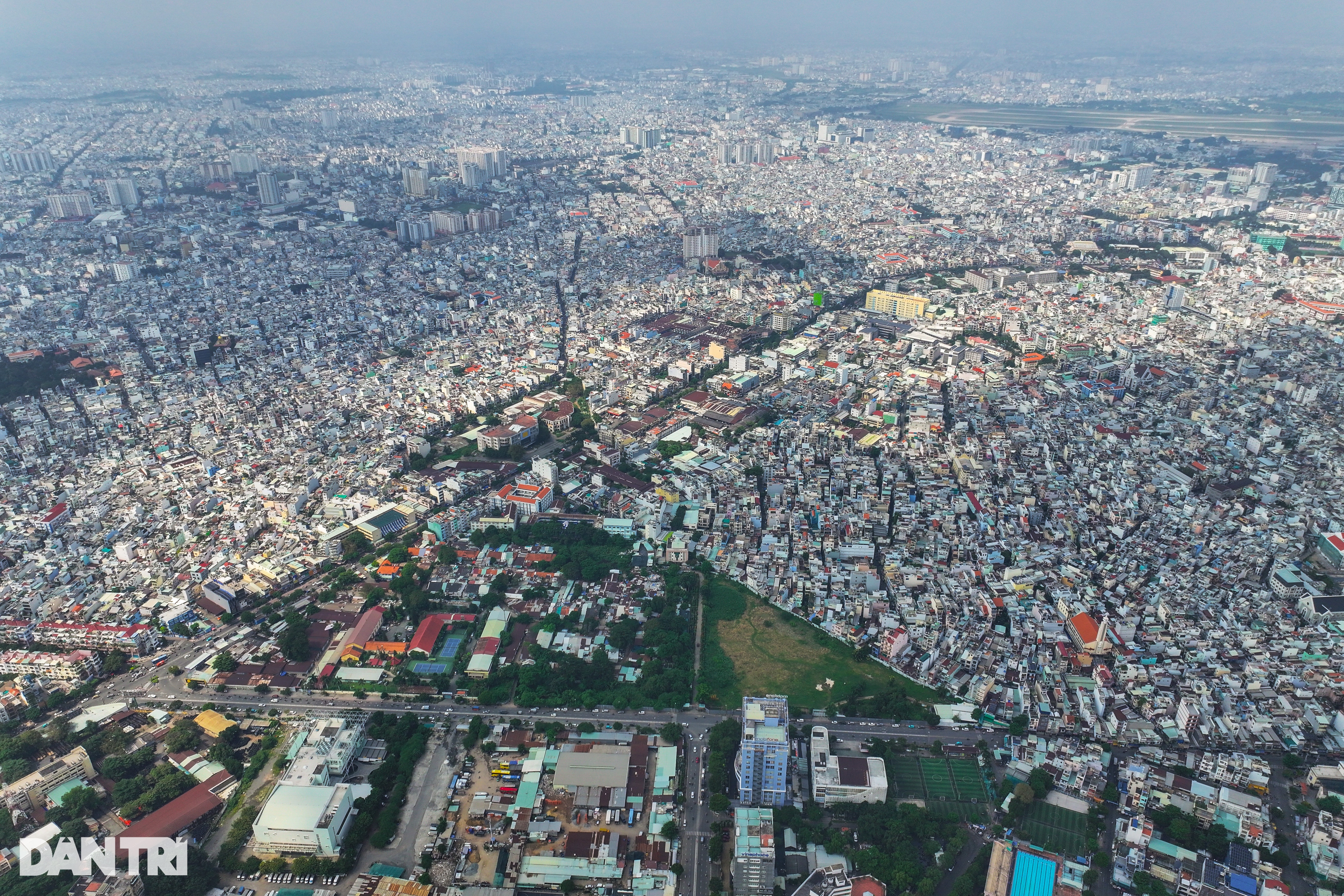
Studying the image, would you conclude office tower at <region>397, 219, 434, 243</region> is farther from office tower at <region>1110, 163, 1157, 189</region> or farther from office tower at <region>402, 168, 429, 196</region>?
office tower at <region>1110, 163, 1157, 189</region>

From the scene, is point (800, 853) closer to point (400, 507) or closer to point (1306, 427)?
point (400, 507)

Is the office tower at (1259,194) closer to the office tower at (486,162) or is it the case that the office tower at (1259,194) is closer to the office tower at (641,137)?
the office tower at (641,137)

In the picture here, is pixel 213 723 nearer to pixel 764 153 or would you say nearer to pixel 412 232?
pixel 412 232

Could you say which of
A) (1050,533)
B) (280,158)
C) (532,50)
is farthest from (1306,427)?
(532,50)

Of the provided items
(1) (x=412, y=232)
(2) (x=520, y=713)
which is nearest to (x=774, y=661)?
(2) (x=520, y=713)

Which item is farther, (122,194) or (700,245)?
(122,194)

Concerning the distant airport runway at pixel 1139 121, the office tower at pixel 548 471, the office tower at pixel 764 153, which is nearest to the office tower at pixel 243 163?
the office tower at pixel 764 153

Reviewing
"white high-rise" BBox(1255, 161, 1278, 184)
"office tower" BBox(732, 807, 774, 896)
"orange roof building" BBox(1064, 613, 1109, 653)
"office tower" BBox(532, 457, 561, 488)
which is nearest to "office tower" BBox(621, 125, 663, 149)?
"white high-rise" BBox(1255, 161, 1278, 184)
